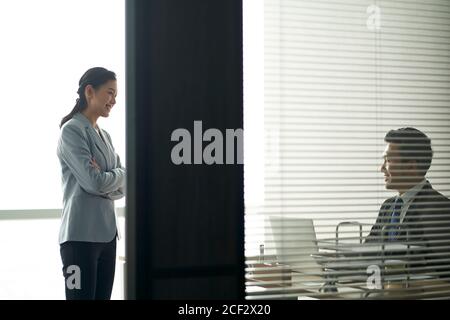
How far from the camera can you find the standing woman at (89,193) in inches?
106

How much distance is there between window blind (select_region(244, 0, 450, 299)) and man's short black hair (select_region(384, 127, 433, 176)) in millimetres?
19

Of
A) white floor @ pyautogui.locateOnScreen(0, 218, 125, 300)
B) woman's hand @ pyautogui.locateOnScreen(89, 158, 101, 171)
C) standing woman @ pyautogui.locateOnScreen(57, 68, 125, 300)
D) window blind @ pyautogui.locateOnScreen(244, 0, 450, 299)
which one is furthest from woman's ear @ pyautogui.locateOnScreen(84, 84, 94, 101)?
white floor @ pyautogui.locateOnScreen(0, 218, 125, 300)

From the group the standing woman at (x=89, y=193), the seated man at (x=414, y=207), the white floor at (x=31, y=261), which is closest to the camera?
the seated man at (x=414, y=207)

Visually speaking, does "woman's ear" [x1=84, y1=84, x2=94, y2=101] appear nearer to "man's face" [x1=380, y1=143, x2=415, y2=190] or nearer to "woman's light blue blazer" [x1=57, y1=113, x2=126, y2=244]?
"woman's light blue blazer" [x1=57, y1=113, x2=126, y2=244]

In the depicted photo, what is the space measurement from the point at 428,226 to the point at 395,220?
0.13 metres

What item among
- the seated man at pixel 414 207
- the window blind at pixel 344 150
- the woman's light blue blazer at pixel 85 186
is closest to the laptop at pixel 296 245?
the window blind at pixel 344 150

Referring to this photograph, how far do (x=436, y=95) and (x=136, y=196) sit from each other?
103 cm

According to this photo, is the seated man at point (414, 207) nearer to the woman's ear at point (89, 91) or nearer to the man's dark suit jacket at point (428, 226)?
the man's dark suit jacket at point (428, 226)

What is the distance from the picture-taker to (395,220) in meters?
2.18

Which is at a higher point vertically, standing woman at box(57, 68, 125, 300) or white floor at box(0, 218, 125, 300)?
standing woman at box(57, 68, 125, 300)

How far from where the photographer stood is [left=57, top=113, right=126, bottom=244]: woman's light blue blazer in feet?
8.84

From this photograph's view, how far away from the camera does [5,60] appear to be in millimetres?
5219

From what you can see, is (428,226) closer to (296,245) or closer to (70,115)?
(296,245)
